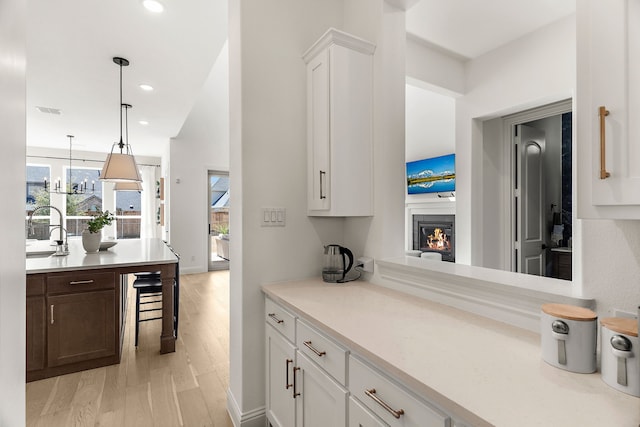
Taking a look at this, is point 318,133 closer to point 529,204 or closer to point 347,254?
point 347,254

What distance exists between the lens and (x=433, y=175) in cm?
447

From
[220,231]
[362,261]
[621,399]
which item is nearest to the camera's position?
[621,399]

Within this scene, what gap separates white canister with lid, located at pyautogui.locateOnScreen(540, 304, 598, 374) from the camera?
85 cm

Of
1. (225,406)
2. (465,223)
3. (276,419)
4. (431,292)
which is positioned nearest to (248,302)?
(276,419)

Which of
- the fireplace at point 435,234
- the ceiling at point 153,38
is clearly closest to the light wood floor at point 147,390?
the ceiling at point 153,38

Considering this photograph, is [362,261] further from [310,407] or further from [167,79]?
[167,79]

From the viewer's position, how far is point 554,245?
3.67 m

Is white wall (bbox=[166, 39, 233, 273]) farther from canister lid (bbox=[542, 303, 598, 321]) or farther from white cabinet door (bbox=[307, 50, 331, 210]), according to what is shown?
canister lid (bbox=[542, 303, 598, 321])

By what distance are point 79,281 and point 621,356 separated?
3.17 metres

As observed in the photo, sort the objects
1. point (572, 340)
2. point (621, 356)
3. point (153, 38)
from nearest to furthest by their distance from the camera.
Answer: point (621, 356) < point (572, 340) < point (153, 38)

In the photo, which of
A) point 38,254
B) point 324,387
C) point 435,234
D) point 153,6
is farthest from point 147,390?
point 435,234

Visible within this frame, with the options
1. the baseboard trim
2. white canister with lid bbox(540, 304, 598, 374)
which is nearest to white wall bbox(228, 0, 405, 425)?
the baseboard trim

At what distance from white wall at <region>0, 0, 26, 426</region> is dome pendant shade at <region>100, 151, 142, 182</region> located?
299 centimetres

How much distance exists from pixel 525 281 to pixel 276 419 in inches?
54.3
